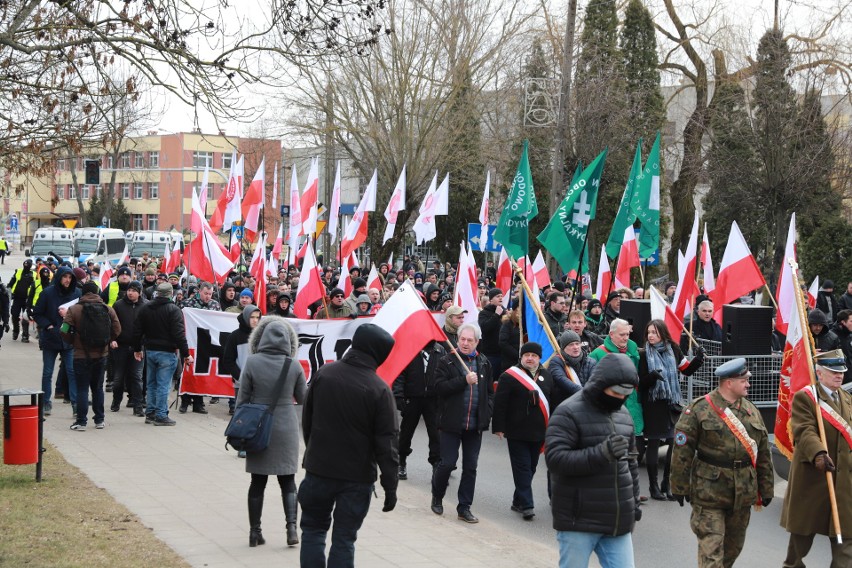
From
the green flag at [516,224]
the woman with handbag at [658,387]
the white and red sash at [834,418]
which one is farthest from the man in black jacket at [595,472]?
the green flag at [516,224]

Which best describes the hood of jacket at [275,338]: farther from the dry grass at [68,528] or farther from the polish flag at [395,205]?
the polish flag at [395,205]

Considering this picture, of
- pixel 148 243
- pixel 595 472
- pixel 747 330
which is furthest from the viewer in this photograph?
pixel 148 243

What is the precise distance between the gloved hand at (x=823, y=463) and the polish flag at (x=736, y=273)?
6410 millimetres

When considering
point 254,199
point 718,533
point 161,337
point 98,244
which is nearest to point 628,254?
point 161,337

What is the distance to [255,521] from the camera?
784cm

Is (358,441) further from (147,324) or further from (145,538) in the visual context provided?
(147,324)

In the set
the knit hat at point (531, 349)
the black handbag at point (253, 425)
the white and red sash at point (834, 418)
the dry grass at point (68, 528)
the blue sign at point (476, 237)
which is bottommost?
the dry grass at point (68, 528)

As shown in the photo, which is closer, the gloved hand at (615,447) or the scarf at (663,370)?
the gloved hand at (615,447)

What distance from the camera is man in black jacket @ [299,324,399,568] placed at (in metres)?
6.08

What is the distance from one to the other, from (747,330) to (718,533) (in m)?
6.17

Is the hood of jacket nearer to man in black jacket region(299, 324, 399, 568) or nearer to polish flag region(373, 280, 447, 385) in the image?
polish flag region(373, 280, 447, 385)

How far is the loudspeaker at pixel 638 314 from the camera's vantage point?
12.4 m

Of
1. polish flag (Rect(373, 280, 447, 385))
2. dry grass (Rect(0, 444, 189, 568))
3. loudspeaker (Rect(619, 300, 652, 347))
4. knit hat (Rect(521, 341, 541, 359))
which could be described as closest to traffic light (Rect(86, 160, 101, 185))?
dry grass (Rect(0, 444, 189, 568))

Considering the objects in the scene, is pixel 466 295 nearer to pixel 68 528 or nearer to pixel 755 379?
pixel 755 379
